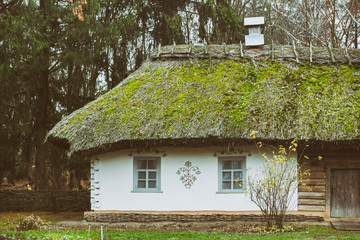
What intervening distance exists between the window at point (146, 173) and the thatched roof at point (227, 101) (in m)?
0.94

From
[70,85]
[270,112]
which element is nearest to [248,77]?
[270,112]

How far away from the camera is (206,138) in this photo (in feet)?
37.9

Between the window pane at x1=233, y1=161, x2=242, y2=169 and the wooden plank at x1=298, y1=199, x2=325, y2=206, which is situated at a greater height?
the window pane at x1=233, y1=161, x2=242, y2=169

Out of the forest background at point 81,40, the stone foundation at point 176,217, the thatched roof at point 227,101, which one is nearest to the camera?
the thatched roof at point 227,101

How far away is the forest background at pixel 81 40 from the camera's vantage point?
15820 mm

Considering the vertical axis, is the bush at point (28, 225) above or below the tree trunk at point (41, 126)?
below

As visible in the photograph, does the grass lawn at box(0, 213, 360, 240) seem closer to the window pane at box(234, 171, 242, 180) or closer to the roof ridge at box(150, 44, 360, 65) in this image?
the window pane at box(234, 171, 242, 180)

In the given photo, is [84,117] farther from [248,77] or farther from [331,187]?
[331,187]

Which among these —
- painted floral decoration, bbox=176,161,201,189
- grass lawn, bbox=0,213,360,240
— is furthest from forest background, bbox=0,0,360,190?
grass lawn, bbox=0,213,360,240

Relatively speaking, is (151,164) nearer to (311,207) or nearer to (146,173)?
(146,173)

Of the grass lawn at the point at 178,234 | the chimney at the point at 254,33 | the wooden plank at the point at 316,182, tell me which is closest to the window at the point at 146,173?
the grass lawn at the point at 178,234

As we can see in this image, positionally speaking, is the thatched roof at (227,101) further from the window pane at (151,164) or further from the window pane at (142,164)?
the window pane at (151,164)

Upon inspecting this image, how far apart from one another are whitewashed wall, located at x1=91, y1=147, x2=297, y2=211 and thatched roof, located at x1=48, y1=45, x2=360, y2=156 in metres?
0.75

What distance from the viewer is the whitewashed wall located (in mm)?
12250
